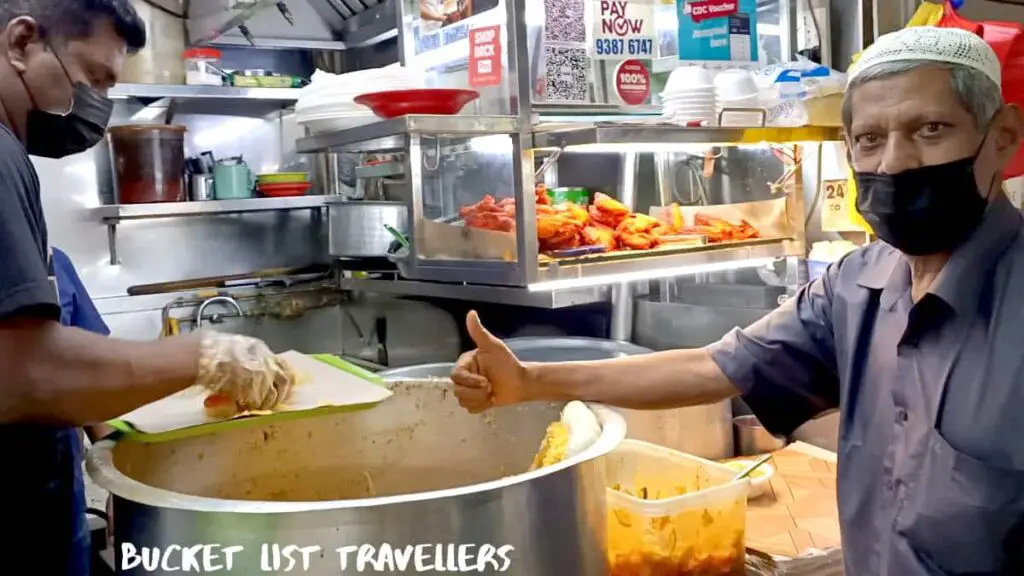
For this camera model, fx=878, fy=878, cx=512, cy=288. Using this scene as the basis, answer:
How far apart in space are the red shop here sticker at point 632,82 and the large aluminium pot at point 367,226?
115cm

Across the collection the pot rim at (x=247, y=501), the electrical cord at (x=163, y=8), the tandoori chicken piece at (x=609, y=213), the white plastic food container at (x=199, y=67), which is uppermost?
the electrical cord at (x=163, y=8)

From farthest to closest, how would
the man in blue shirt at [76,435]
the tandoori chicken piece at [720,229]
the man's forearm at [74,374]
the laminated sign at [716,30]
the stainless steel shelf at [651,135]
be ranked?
1. the tandoori chicken piece at [720,229]
2. the laminated sign at [716,30]
3. the stainless steel shelf at [651,135]
4. the man in blue shirt at [76,435]
5. the man's forearm at [74,374]

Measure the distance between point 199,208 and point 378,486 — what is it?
205 centimetres

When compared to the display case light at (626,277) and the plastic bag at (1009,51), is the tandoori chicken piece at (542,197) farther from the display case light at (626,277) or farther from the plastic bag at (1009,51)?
the plastic bag at (1009,51)

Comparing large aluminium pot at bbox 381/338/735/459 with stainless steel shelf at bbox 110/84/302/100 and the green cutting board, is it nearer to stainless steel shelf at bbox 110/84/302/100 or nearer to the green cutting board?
the green cutting board

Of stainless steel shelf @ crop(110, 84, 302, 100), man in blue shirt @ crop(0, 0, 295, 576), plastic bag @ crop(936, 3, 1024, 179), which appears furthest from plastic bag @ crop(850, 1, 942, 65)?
stainless steel shelf @ crop(110, 84, 302, 100)

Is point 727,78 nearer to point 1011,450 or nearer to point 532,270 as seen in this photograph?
point 532,270

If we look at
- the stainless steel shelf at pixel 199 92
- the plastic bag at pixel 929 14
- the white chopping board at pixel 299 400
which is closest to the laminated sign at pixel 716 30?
the plastic bag at pixel 929 14

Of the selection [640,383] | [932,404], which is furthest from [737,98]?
[932,404]

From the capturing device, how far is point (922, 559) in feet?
3.60

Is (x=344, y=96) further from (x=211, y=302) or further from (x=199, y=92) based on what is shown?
(x=211, y=302)

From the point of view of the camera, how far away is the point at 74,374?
3.64 ft

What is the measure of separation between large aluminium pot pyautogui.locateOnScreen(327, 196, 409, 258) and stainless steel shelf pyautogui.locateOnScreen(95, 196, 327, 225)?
403 mm

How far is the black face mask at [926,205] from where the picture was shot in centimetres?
115
